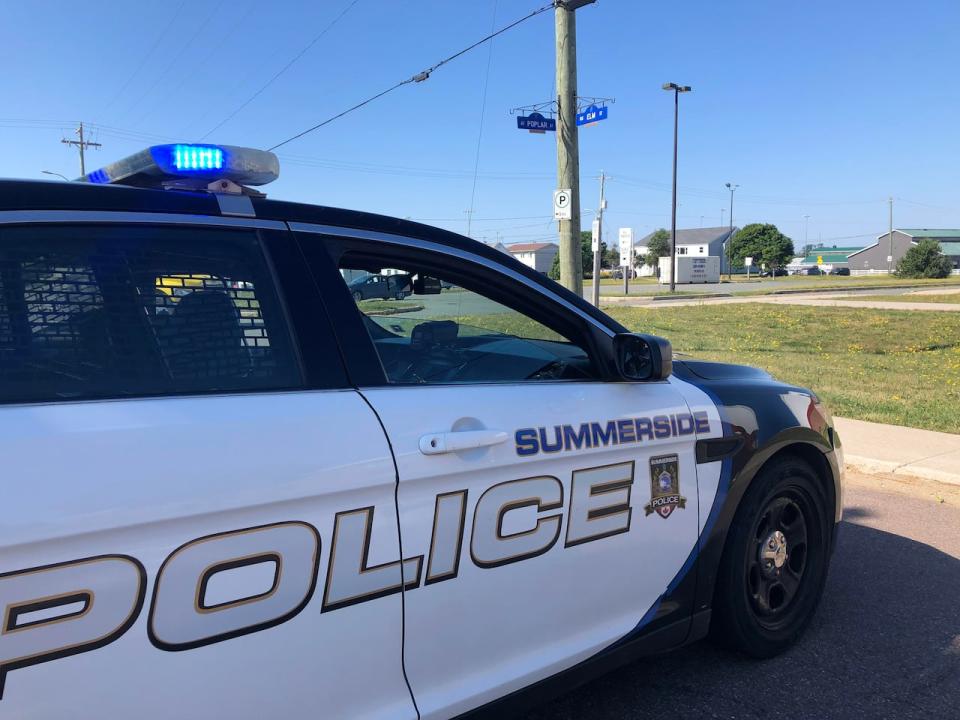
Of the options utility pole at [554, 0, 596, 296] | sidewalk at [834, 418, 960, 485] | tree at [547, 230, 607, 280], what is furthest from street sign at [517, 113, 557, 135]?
sidewalk at [834, 418, 960, 485]

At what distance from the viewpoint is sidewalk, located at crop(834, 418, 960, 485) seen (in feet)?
19.3

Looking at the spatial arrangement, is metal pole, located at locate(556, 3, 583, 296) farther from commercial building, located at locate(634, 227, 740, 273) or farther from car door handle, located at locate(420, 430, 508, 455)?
commercial building, located at locate(634, 227, 740, 273)

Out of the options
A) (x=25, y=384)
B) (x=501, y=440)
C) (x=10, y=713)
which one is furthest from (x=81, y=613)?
(x=501, y=440)

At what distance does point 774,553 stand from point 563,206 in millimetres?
7952

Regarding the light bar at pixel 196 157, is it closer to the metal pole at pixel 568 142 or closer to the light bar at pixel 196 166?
the light bar at pixel 196 166

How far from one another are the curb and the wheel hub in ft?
10.8

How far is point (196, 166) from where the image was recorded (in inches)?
80.3

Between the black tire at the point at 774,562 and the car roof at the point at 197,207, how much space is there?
1.26 meters

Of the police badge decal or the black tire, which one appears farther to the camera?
the black tire

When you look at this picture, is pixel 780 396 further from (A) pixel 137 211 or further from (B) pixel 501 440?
(A) pixel 137 211

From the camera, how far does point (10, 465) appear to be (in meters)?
1.42

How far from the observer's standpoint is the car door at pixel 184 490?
4.76 feet

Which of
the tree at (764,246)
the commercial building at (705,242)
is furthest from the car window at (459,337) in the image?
the commercial building at (705,242)

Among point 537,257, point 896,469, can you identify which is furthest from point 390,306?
point 537,257
